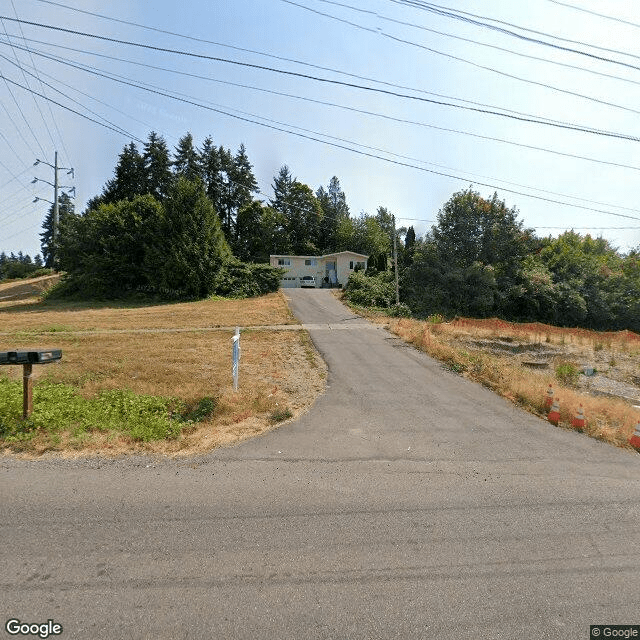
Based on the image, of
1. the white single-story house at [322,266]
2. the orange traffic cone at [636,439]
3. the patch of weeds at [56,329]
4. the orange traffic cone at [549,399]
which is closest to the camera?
the orange traffic cone at [636,439]

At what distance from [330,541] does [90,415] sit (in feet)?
16.0

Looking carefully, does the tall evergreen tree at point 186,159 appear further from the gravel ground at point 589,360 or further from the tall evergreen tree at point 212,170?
the gravel ground at point 589,360

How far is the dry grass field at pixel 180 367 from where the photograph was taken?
5339 millimetres

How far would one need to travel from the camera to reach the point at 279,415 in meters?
6.36

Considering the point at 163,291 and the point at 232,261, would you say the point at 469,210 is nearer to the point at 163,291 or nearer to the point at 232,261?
the point at 232,261

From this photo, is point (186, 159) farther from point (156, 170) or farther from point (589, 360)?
point (589, 360)

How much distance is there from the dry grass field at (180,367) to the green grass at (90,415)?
6.5 inches

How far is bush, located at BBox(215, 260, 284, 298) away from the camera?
97.7 feet

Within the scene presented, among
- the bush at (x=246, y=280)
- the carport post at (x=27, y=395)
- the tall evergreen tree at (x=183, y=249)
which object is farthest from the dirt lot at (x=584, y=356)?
the tall evergreen tree at (x=183, y=249)

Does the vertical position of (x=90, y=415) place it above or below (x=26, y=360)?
below

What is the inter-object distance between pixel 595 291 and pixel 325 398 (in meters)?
33.4

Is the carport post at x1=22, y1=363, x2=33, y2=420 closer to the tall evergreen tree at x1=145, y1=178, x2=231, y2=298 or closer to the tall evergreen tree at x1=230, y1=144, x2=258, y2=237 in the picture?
the tall evergreen tree at x1=145, y1=178, x2=231, y2=298

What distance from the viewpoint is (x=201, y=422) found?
6062 millimetres

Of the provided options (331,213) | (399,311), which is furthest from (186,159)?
(399,311)
